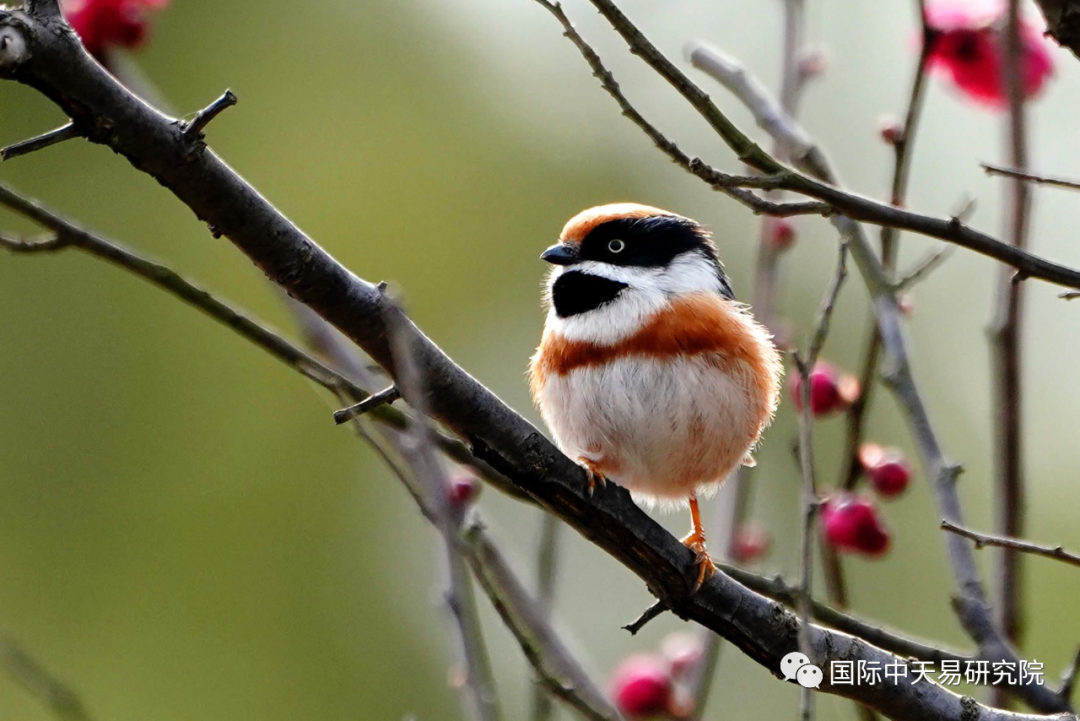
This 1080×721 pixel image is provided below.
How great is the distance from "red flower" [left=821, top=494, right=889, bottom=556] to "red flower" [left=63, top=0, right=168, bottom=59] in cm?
273

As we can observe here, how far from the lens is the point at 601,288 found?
4105 mm

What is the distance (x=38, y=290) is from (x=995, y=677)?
11.0 m

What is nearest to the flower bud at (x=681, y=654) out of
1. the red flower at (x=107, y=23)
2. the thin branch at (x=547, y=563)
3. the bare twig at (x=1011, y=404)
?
the bare twig at (x=1011, y=404)

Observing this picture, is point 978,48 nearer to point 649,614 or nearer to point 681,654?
point 649,614

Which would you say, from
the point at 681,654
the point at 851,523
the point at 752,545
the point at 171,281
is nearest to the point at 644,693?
the point at 681,654

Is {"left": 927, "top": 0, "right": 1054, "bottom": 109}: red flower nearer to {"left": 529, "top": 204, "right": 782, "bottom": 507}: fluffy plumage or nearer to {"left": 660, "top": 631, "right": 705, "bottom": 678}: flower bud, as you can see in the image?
{"left": 529, "top": 204, "right": 782, "bottom": 507}: fluffy plumage

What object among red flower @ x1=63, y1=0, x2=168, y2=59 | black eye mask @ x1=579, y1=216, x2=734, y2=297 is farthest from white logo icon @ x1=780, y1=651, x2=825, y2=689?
red flower @ x1=63, y1=0, x2=168, y2=59

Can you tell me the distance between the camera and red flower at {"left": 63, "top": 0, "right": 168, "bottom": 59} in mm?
3955

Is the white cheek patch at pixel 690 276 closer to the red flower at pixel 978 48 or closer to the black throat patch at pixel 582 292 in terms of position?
the black throat patch at pixel 582 292

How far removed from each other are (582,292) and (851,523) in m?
1.16

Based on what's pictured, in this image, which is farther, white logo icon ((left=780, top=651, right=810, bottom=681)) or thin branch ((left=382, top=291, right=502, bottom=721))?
white logo icon ((left=780, top=651, right=810, bottom=681))

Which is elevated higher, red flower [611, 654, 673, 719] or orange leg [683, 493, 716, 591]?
orange leg [683, 493, 716, 591]

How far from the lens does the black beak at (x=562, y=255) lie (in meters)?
4.25

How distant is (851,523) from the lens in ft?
12.9
